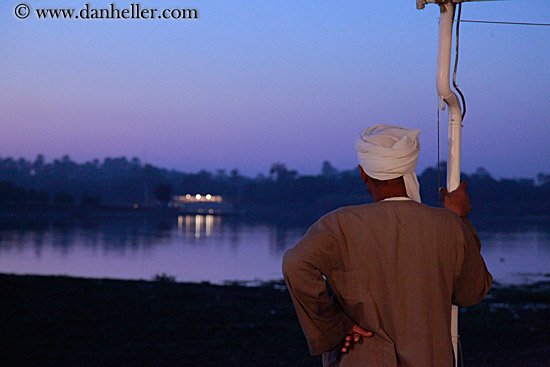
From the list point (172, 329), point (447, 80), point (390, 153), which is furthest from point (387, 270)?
point (172, 329)

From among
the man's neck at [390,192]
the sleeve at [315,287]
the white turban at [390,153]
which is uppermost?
the white turban at [390,153]

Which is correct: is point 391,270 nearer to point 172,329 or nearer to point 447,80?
point 447,80

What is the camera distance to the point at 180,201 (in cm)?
9481

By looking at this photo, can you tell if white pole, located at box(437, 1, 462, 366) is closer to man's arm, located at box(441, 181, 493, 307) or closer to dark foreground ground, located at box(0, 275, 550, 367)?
man's arm, located at box(441, 181, 493, 307)

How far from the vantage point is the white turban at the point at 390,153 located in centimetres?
177

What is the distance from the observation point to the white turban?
177 centimetres

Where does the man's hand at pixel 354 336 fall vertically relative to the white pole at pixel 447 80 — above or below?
below

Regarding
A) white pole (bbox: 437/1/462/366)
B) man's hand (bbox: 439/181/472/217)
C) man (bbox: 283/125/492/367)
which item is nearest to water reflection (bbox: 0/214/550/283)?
white pole (bbox: 437/1/462/366)

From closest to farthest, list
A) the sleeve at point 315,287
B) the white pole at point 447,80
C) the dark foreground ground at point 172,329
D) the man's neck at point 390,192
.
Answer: the sleeve at point 315,287 → the man's neck at point 390,192 → the white pole at point 447,80 → the dark foreground ground at point 172,329

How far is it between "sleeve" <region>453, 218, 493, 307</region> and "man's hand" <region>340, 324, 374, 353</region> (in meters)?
0.30

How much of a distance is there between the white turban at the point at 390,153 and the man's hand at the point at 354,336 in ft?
1.35

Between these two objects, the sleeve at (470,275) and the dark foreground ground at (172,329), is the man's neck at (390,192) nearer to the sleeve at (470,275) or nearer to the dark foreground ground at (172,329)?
the sleeve at (470,275)

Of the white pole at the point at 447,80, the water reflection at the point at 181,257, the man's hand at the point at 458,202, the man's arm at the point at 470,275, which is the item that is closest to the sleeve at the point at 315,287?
the man's arm at the point at 470,275

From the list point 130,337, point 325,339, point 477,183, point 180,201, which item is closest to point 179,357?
point 130,337
